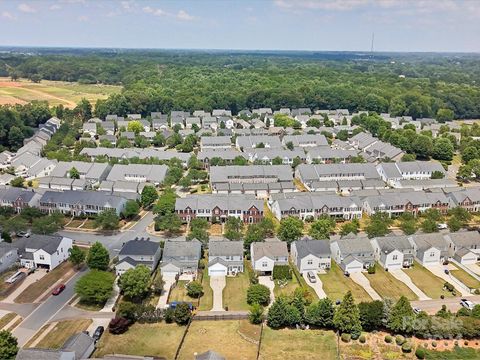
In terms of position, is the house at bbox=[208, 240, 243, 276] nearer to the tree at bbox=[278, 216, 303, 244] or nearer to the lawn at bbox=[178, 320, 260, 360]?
the tree at bbox=[278, 216, 303, 244]

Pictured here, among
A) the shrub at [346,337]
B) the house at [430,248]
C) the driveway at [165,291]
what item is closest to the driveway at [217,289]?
the driveway at [165,291]

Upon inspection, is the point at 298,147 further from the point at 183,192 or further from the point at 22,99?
the point at 22,99

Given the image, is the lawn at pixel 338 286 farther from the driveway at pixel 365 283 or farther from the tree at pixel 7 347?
the tree at pixel 7 347

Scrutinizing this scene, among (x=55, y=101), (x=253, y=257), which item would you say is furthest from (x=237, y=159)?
(x=55, y=101)

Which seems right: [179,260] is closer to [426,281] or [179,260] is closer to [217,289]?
[217,289]

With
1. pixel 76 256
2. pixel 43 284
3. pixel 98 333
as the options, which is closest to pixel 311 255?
pixel 98 333

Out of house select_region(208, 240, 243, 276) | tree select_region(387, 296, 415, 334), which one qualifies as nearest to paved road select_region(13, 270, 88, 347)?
house select_region(208, 240, 243, 276)

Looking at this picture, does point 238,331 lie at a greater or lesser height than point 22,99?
lesser
